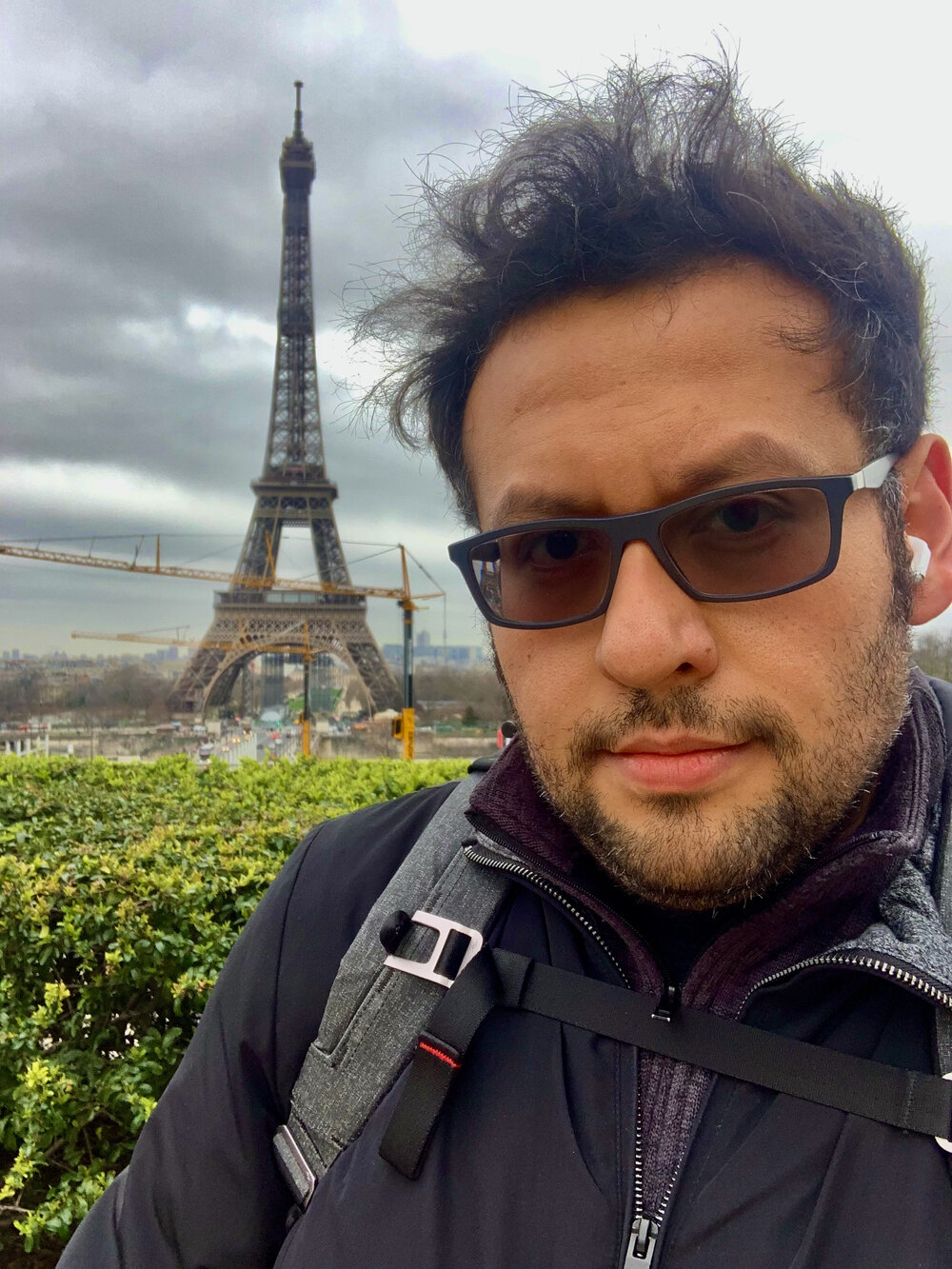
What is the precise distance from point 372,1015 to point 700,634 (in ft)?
2.61

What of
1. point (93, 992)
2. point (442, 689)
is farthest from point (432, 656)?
point (93, 992)

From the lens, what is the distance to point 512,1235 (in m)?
1.04

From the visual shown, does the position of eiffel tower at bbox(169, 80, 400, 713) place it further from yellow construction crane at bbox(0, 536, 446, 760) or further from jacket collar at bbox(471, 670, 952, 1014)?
jacket collar at bbox(471, 670, 952, 1014)

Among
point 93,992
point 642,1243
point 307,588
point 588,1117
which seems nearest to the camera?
point 642,1243

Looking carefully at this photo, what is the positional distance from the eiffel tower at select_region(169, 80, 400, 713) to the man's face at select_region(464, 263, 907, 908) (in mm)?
32792

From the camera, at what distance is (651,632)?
3.77 ft

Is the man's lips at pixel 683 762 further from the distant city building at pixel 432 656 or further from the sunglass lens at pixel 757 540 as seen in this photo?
the distant city building at pixel 432 656

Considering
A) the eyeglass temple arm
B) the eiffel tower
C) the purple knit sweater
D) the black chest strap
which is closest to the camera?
the black chest strap

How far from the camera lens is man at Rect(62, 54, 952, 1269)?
40.8 inches

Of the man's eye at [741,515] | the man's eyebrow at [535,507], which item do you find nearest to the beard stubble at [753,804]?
the man's eye at [741,515]

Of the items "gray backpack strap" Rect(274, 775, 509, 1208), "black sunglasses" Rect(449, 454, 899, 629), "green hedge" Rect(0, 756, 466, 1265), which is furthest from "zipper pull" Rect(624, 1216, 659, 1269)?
"green hedge" Rect(0, 756, 466, 1265)

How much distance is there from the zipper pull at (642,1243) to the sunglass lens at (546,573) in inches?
32.7

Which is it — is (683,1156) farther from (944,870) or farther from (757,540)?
(757,540)

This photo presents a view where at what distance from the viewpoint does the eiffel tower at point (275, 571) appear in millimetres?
33781
